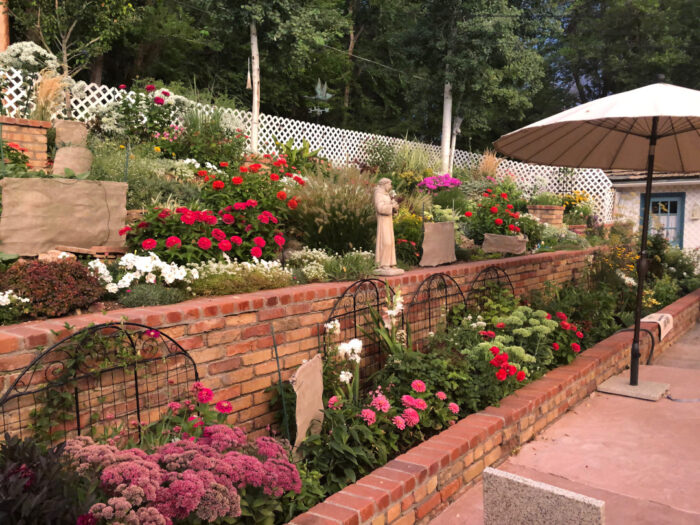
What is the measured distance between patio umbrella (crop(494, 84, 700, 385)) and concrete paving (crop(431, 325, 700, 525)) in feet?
2.14

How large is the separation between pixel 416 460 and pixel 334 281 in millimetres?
1663

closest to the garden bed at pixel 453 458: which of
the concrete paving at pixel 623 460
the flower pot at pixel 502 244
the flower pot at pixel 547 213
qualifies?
the concrete paving at pixel 623 460

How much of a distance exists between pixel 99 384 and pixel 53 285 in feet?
2.37

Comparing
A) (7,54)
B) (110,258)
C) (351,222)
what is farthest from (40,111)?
(351,222)

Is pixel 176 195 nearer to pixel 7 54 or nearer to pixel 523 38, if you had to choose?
pixel 7 54

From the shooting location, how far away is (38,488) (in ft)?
5.37

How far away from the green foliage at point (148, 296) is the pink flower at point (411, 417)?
4.85 feet

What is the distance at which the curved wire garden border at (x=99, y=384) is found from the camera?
2236 millimetres

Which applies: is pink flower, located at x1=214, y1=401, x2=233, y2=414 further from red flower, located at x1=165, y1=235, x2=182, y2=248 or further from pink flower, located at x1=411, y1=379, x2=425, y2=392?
red flower, located at x1=165, y1=235, x2=182, y2=248

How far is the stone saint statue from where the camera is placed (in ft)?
14.3

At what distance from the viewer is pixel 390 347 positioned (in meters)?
3.81

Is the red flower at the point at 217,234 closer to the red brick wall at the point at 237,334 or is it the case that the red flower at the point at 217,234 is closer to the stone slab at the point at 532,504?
the red brick wall at the point at 237,334

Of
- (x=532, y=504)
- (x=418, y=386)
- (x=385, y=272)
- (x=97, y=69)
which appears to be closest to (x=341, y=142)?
(x=97, y=69)

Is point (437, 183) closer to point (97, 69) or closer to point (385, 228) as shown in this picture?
point (385, 228)
